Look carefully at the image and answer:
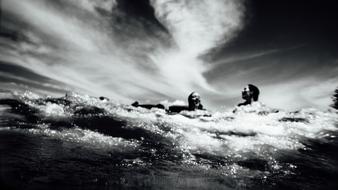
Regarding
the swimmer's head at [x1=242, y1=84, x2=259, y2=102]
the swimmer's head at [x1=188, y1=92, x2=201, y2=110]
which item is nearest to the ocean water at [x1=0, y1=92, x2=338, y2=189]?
the swimmer's head at [x1=188, y1=92, x2=201, y2=110]

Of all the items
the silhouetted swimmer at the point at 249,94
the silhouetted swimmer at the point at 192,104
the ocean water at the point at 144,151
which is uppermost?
the silhouetted swimmer at the point at 249,94

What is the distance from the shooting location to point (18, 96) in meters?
12.5

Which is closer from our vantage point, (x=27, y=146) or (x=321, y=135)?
(x=27, y=146)

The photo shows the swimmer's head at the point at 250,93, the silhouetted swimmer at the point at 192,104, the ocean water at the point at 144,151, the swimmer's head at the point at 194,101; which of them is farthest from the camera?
the swimmer's head at the point at 250,93

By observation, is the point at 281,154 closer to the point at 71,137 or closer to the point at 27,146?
the point at 71,137

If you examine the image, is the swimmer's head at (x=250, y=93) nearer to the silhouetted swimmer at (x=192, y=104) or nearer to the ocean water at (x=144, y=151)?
→ the silhouetted swimmer at (x=192, y=104)

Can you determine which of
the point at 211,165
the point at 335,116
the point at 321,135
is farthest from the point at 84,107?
the point at 335,116

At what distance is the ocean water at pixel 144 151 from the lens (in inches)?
287

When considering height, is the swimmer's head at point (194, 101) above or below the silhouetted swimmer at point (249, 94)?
below

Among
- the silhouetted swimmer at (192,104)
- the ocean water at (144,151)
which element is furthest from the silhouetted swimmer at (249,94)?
the ocean water at (144,151)

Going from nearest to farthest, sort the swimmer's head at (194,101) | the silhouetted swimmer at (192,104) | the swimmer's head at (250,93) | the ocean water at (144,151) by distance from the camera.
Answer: the ocean water at (144,151) < the silhouetted swimmer at (192,104) < the swimmer's head at (194,101) < the swimmer's head at (250,93)

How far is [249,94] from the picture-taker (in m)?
26.1

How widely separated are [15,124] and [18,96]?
368 cm

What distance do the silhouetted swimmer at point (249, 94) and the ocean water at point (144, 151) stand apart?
10.6m
